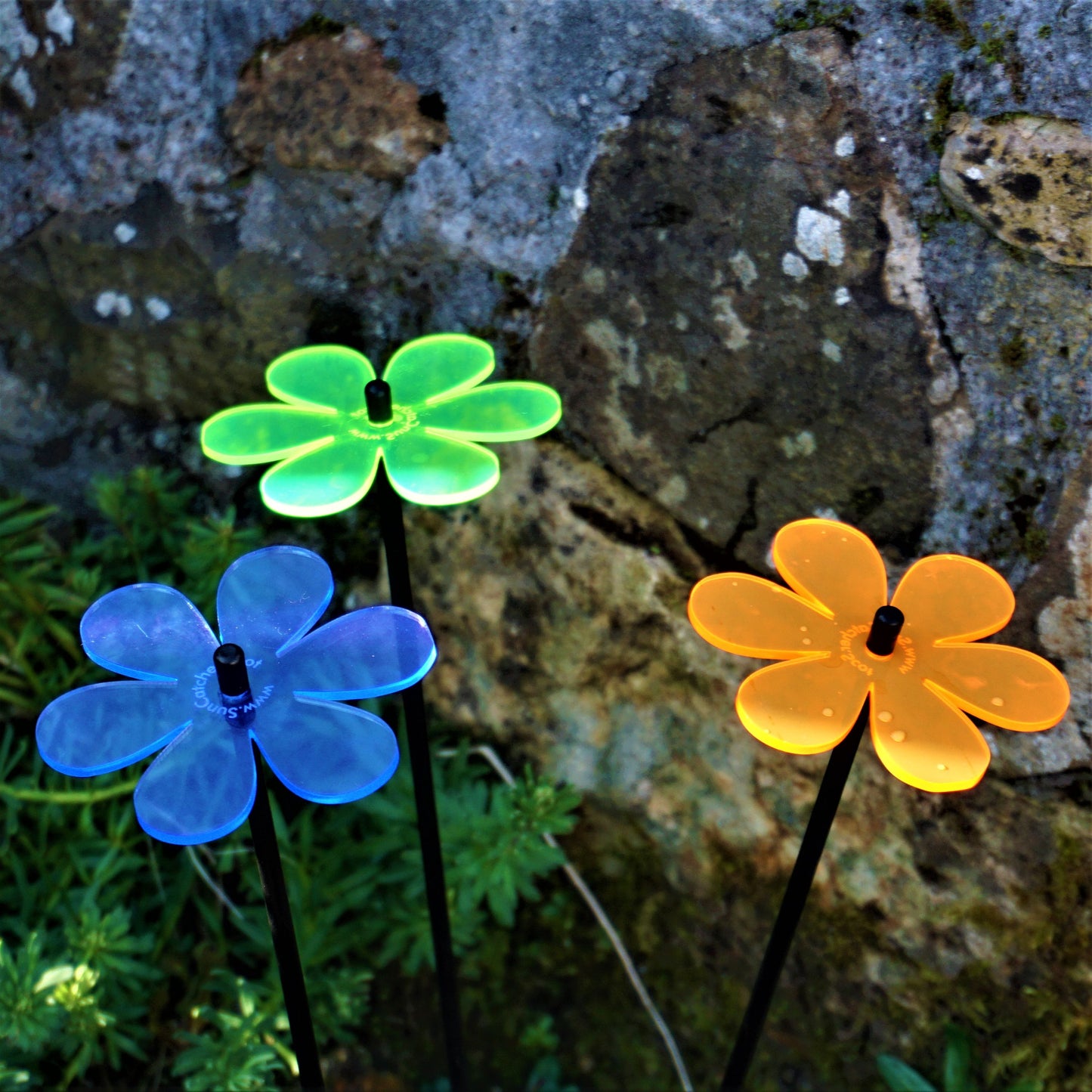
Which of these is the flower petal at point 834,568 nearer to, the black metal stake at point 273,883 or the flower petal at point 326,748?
the flower petal at point 326,748

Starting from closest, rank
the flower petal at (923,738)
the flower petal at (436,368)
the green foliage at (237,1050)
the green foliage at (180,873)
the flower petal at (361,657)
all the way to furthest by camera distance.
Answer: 1. the flower petal at (923,738)
2. the flower petal at (361,657)
3. the flower petal at (436,368)
4. the green foliage at (237,1050)
5. the green foliage at (180,873)

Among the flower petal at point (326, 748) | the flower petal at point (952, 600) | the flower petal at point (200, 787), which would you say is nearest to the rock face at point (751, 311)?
the flower petal at point (952, 600)

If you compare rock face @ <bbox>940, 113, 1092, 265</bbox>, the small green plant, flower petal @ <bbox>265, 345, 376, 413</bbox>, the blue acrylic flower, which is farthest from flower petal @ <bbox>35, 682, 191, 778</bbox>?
the small green plant

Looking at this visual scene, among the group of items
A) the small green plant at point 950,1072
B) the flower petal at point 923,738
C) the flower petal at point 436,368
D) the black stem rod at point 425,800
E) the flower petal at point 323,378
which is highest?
the flower petal at point 436,368

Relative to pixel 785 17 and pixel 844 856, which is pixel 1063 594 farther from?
pixel 785 17

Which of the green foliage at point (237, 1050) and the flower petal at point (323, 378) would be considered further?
the green foliage at point (237, 1050)

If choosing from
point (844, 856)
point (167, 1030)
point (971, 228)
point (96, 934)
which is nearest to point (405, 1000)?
point (167, 1030)

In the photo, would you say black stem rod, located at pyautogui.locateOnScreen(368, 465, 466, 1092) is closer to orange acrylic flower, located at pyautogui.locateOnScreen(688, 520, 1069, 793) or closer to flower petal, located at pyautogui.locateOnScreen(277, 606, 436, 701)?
flower petal, located at pyautogui.locateOnScreen(277, 606, 436, 701)
